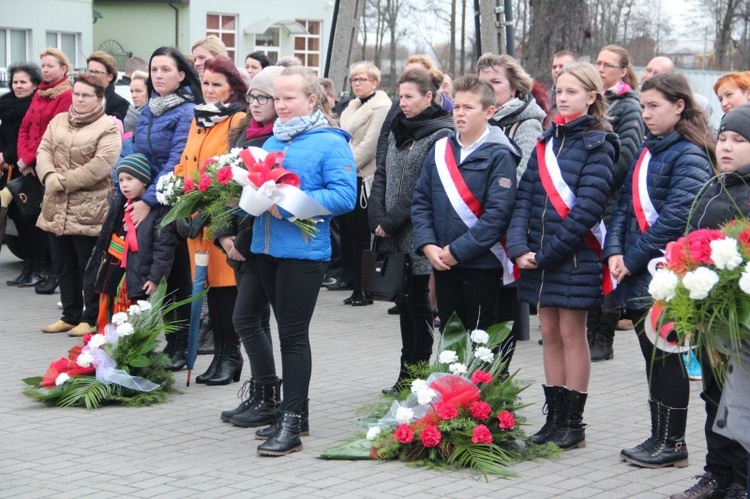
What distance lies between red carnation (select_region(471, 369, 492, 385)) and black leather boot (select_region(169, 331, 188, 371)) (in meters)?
2.76

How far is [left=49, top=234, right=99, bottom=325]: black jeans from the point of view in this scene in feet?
29.8

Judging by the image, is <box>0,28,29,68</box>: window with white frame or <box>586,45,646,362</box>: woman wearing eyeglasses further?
<box>0,28,29,68</box>: window with white frame

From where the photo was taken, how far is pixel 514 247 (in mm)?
5758

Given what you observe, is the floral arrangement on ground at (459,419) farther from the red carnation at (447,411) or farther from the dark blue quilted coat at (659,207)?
the dark blue quilted coat at (659,207)

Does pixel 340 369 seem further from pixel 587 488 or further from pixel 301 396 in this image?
pixel 587 488

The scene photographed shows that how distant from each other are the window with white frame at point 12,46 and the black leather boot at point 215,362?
36.0 meters

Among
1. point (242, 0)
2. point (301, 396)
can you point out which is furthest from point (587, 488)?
point (242, 0)

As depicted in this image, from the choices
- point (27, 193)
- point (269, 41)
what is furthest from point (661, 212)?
point (269, 41)

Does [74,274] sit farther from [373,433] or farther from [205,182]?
[373,433]

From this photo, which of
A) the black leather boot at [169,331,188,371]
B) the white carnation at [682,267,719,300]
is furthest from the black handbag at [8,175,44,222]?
the white carnation at [682,267,719,300]

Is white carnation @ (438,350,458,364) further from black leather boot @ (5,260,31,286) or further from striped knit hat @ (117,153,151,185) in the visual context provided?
black leather boot @ (5,260,31,286)

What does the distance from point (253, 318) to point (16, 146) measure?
19.3 feet

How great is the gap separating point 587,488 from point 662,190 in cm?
145

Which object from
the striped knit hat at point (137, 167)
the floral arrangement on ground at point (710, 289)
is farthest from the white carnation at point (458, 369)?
the striped knit hat at point (137, 167)
